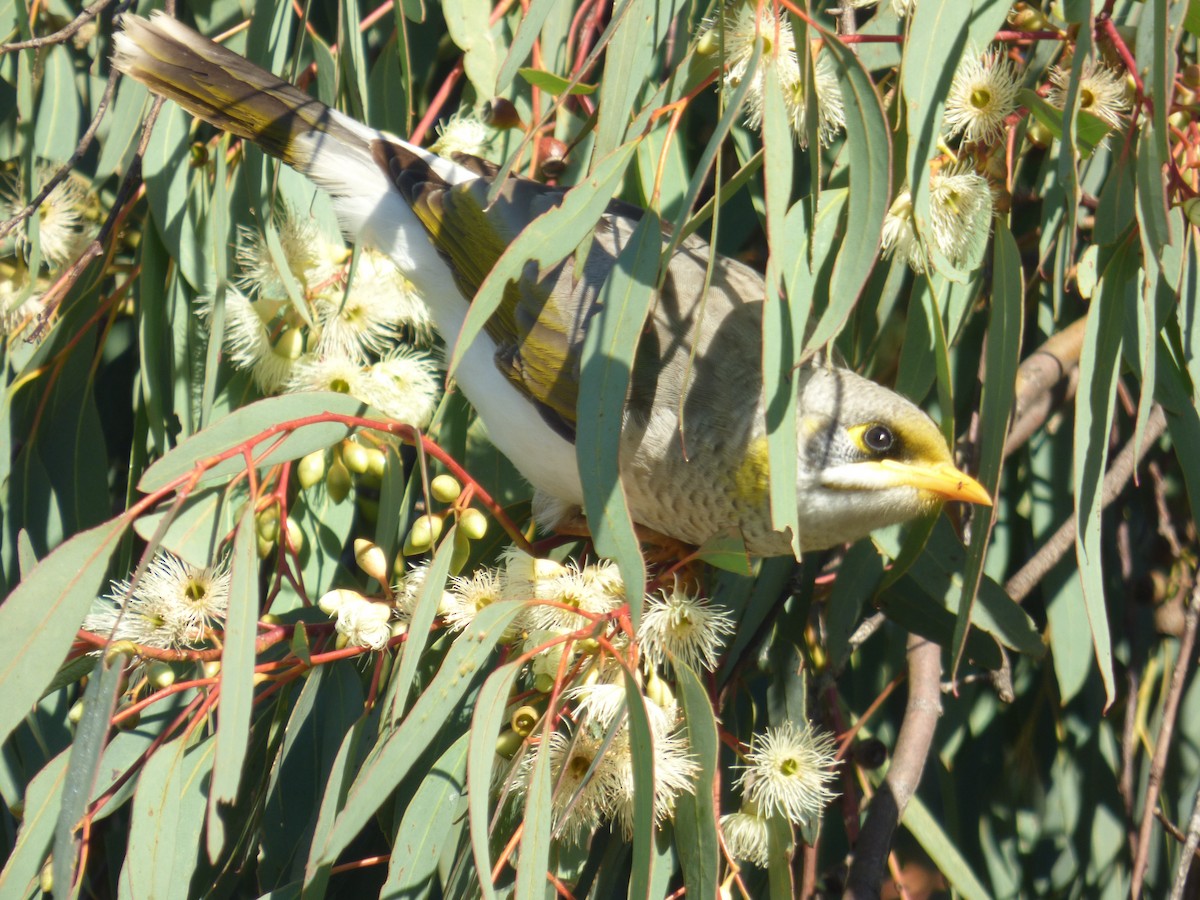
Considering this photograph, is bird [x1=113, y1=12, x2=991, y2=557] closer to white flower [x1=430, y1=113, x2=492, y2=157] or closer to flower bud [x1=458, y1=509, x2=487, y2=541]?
white flower [x1=430, y1=113, x2=492, y2=157]

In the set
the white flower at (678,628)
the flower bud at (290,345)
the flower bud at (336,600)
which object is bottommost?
the white flower at (678,628)

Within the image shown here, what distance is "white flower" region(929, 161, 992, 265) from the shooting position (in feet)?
6.24

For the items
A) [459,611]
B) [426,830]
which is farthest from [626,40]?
[426,830]

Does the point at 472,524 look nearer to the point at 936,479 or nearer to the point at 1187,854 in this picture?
the point at 936,479

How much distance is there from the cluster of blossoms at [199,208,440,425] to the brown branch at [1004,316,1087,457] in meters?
1.15

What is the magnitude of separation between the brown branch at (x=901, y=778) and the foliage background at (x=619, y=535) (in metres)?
0.11

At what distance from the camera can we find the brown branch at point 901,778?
2.08 metres

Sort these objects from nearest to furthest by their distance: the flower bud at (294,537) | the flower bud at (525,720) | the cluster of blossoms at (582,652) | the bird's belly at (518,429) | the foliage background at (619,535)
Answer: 1. the foliage background at (619,535)
2. the cluster of blossoms at (582,652)
3. the flower bud at (525,720)
4. the flower bud at (294,537)
5. the bird's belly at (518,429)

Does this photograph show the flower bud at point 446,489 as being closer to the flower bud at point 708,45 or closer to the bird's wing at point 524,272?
the bird's wing at point 524,272

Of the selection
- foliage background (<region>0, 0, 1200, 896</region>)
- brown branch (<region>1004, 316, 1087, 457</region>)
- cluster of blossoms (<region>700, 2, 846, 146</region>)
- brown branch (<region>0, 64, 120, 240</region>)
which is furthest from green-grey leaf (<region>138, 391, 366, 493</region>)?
brown branch (<region>1004, 316, 1087, 457</region>)

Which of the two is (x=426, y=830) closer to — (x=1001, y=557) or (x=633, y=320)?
(x=633, y=320)

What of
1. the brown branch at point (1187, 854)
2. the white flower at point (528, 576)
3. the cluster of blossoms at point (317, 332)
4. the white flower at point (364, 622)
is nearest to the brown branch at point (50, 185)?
the cluster of blossoms at point (317, 332)

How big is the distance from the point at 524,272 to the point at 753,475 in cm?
67

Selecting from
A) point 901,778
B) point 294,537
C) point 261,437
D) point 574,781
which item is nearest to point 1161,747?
point 901,778
